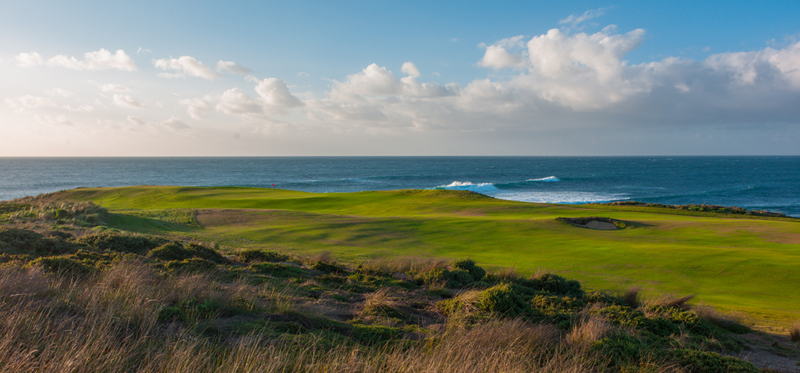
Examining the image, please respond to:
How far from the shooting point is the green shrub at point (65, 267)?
5.85m

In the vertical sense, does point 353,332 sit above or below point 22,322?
below

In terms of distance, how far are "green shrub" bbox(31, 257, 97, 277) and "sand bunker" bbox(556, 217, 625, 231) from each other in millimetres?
21675

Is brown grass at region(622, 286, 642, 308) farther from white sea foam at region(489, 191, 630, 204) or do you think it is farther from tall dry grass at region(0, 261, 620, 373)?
white sea foam at region(489, 191, 630, 204)

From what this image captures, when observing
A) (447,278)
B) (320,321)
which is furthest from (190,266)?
(447,278)

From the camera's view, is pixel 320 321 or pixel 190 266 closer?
pixel 320 321

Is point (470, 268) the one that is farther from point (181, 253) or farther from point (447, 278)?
point (181, 253)

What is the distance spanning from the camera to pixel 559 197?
60.4 metres

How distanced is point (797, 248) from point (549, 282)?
1420 cm

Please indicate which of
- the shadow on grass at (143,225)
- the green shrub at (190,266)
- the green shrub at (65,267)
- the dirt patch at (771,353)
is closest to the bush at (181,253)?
the green shrub at (190,266)

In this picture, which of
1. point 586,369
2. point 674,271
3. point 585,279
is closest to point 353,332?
point 586,369

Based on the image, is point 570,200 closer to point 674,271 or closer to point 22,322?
point 674,271

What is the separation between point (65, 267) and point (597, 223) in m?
23.3

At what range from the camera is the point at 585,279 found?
11.3m

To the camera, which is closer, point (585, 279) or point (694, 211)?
point (585, 279)
